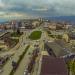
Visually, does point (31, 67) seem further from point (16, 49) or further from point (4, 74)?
point (16, 49)

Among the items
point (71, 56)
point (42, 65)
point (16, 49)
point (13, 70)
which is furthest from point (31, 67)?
point (16, 49)

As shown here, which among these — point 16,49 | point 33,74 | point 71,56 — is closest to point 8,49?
point 16,49

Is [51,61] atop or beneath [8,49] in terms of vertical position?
atop

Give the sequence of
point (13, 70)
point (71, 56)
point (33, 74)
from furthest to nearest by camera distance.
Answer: point (71, 56) < point (13, 70) < point (33, 74)

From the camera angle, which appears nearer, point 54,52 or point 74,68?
point 74,68

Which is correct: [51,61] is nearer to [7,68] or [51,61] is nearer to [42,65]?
[42,65]

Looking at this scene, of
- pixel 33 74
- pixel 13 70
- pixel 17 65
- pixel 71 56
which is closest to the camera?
pixel 33 74
